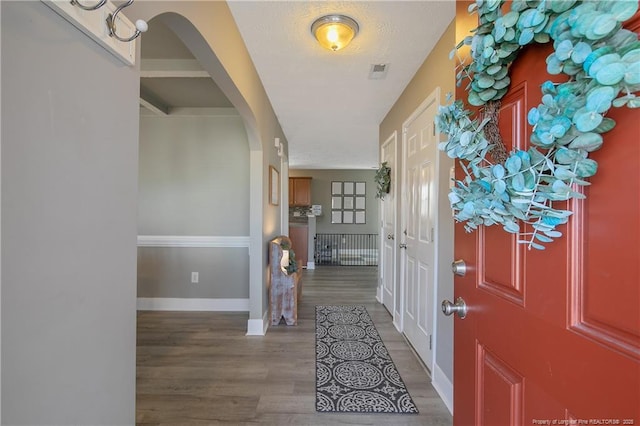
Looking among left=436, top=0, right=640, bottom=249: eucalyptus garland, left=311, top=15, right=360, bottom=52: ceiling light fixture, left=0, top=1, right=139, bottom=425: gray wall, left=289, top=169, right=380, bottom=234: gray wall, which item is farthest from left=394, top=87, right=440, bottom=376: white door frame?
left=289, top=169, right=380, bottom=234: gray wall

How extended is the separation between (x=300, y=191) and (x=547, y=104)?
23.2 feet

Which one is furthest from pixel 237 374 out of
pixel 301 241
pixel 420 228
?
pixel 301 241

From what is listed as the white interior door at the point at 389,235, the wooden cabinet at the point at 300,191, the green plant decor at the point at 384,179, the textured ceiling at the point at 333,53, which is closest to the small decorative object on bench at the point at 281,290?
the white interior door at the point at 389,235

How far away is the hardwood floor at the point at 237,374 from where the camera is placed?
1.67m

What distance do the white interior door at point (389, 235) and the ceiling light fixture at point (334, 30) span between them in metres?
1.40

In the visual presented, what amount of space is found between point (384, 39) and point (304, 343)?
2536 millimetres

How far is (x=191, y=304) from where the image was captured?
3.43 meters

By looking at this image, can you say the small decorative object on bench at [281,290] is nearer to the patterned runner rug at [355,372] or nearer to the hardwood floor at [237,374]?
the hardwood floor at [237,374]

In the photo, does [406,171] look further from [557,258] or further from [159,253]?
[159,253]

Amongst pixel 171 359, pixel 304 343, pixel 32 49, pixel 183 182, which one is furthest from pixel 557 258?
pixel 183 182

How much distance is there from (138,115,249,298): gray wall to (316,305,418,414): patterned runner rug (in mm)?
1324

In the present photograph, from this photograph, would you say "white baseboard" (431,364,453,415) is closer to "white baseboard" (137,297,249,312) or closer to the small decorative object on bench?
the small decorative object on bench

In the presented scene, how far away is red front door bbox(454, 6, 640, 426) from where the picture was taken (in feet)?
1.51

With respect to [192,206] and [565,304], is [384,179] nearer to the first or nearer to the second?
[192,206]
